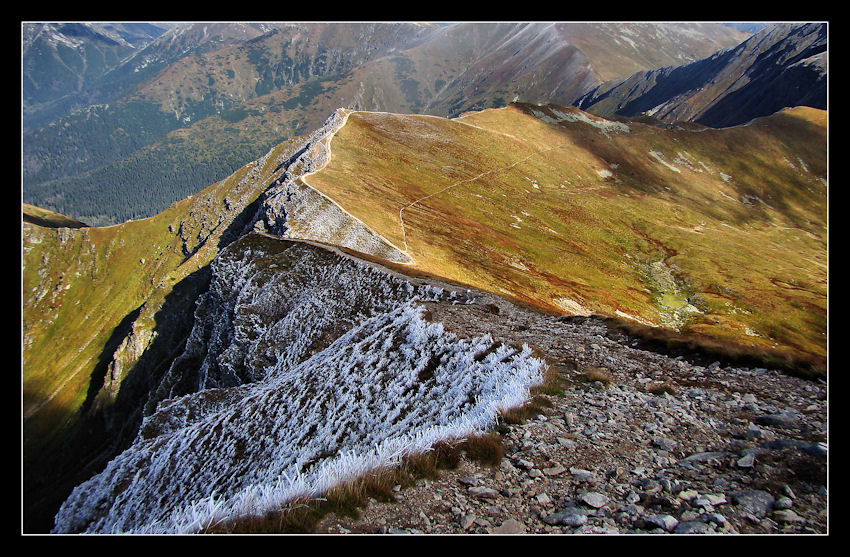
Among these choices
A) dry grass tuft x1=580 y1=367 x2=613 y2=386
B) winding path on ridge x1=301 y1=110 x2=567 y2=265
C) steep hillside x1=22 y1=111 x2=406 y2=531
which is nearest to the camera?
dry grass tuft x1=580 y1=367 x2=613 y2=386

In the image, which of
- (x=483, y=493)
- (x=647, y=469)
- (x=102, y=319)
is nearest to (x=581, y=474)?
(x=647, y=469)

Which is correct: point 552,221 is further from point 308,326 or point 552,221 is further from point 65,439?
point 65,439

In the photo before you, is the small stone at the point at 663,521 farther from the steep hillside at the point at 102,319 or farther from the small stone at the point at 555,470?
the steep hillside at the point at 102,319

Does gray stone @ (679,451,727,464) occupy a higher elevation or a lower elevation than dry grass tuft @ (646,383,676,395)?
higher

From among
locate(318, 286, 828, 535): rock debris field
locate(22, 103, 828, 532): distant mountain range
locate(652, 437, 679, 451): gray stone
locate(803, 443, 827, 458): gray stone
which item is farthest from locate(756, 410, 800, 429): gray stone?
locate(22, 103, 828, 532): distant mountain range

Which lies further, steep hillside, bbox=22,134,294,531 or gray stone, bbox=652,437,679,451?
steep hillside, bbox=22,134,294,531

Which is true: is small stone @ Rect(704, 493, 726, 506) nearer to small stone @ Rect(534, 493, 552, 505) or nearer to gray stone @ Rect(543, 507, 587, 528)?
gray stone @ Rect(543, 507, 587, 528)
